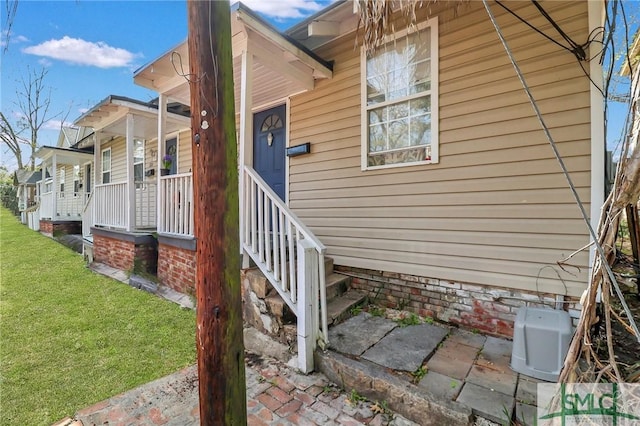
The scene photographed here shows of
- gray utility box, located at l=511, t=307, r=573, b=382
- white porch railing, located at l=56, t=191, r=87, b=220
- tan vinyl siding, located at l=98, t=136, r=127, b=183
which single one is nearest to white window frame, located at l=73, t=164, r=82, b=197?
white porch railing, located at l=56, t=191, r=87, b=220

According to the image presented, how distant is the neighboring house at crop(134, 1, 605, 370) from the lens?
276cm

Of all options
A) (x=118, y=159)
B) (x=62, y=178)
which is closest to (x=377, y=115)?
(x=118, y=159)

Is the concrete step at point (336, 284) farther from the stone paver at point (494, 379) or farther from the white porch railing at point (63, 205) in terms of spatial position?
the white porch railing at point (63, 205)

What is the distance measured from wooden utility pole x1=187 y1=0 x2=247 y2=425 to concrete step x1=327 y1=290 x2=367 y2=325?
1.75 meters

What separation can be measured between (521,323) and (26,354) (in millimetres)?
4725

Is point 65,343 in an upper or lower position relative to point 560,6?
lower

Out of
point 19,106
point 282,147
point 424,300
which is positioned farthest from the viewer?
point 19,106

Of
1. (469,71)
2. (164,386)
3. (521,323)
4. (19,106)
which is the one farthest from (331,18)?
(19,106)

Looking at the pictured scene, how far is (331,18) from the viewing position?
149 inches

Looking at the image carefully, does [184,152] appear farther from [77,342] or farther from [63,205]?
[63,205]

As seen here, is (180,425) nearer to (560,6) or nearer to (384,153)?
(384,153)

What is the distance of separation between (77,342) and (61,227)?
9.32m

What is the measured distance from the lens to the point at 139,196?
6.66 meters

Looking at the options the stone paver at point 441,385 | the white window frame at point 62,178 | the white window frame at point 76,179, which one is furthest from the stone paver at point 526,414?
the white window frame at point 62,178
